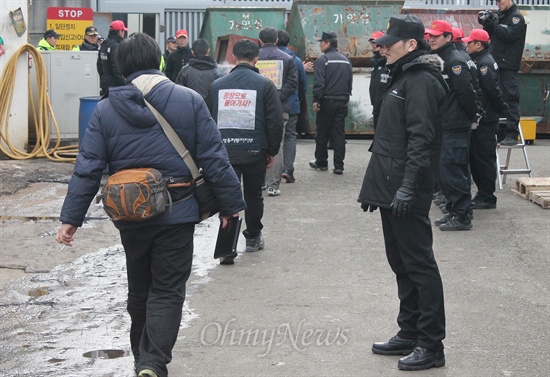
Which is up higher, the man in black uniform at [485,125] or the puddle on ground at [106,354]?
the man in black uniform at [485,125]

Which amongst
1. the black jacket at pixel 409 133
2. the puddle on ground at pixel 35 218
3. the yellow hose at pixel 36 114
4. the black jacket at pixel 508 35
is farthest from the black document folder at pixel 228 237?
the yellow hose at pixel 36 114

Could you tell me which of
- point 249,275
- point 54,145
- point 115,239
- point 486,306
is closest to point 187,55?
point 54,145

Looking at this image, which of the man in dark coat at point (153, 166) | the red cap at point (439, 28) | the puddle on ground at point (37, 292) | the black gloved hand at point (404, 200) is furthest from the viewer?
the red cap at point (439, 28)

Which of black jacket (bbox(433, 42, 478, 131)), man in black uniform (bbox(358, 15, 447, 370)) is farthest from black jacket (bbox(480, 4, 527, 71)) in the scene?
man in black uniform (bbox(358, 15, 447, 370))

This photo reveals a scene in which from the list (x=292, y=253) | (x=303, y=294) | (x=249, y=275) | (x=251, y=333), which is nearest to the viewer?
(x=251, y=333)

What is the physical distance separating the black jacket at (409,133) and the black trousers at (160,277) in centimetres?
117

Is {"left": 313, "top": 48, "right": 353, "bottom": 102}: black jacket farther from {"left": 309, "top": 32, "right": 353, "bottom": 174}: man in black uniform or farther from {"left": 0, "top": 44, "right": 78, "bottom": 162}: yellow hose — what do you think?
{"left": 0, "top": 44, "right": 78, "bottom": 162}: yellow hose

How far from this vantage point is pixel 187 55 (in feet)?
59.0

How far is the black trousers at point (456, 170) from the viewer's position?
9633mm

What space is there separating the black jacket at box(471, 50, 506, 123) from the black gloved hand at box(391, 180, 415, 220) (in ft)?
16.9

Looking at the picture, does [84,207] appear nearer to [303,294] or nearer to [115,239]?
[303,294]

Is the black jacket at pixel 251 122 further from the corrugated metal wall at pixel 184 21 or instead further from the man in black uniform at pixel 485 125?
the corrugated metal wall at pixel 184 21

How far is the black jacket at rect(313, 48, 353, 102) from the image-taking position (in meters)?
13.0

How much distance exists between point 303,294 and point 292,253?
1.45 metres
